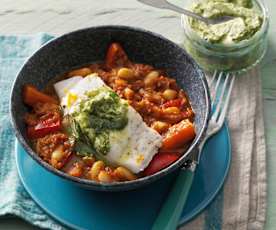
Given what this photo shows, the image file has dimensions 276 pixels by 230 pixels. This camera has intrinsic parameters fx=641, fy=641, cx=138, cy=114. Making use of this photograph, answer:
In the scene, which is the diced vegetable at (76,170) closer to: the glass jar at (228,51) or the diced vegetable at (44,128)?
the diced vegetable at (44,128)

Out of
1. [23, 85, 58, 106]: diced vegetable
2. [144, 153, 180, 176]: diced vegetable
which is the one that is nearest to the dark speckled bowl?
[23, 85, 58, 106]: diced vegetable

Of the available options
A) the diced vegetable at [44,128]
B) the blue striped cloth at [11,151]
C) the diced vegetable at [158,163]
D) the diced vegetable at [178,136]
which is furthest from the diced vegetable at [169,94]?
the blue striped cloth at [11,151]

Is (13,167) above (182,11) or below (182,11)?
below

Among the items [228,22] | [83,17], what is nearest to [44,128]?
[83,17]

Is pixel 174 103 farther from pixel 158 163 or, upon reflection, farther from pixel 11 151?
pixel 11 151

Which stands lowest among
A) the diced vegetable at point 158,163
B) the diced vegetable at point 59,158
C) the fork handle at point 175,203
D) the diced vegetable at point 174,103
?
the fork handle at point 175,203

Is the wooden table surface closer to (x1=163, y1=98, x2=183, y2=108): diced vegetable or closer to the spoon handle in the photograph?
the spoon handle
